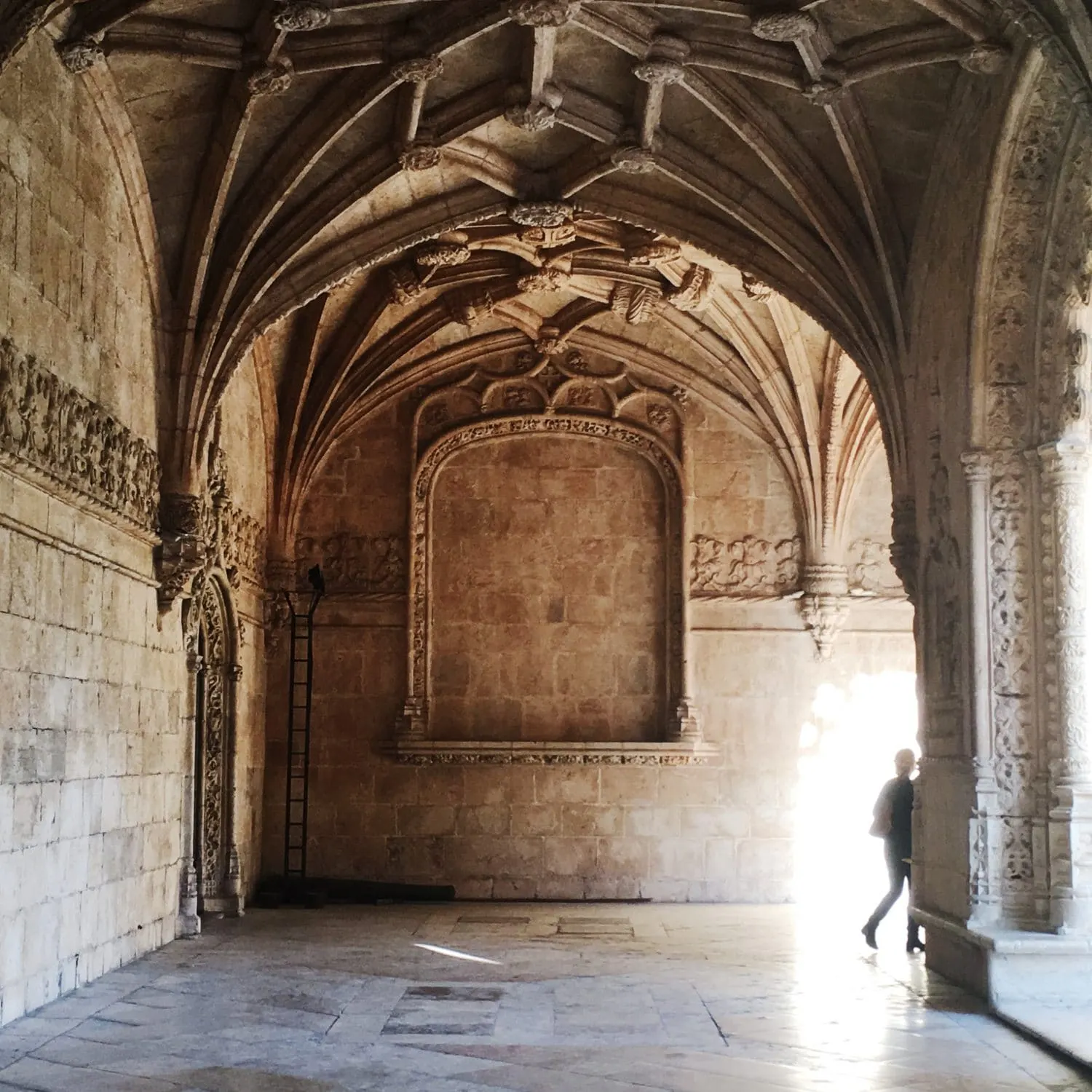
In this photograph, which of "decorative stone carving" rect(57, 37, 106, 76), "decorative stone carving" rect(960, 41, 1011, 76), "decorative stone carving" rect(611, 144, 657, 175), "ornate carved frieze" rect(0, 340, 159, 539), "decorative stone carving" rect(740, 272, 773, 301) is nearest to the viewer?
"ornate carved frieze" rect(0, 340, 159, 539)

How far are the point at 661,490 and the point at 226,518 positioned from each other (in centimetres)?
A: 488

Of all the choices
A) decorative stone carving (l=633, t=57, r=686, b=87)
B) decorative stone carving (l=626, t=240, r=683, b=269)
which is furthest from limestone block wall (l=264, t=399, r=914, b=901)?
decorative stone carving (l=633, t=57, r=686, b=87)

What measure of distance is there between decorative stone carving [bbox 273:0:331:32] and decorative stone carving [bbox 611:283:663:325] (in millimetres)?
5707

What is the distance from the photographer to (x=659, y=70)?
908 cm

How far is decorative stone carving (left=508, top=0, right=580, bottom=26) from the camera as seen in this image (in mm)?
8453

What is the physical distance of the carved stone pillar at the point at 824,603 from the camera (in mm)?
14898

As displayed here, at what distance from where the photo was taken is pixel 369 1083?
6.15 metres

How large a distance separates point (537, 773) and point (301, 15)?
8.29 m

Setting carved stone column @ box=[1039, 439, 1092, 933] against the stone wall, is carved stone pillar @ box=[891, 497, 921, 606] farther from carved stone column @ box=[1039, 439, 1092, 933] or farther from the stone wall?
the stone wall

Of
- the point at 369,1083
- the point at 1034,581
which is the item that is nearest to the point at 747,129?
the point at 1034,581

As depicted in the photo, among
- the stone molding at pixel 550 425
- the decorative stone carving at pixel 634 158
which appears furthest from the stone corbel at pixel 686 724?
the decorative stone carving at pixel 634 158

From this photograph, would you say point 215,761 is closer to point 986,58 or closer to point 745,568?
point 745,568

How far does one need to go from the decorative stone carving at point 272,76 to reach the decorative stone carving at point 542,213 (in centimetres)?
250

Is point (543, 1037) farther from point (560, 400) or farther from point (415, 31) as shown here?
point (560, 400)
